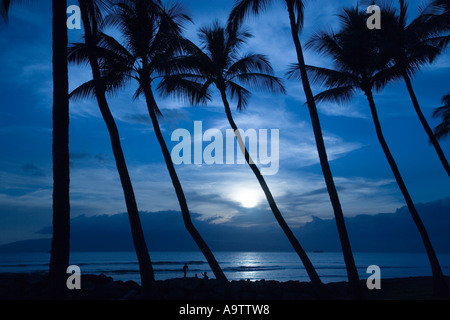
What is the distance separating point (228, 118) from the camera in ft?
49.8

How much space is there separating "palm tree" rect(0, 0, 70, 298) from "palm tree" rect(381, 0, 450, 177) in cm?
1213

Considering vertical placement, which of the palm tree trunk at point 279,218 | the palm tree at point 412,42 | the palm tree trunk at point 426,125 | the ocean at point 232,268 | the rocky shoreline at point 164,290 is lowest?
the ocean at point 232,268

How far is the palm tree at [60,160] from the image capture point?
21.9 feet

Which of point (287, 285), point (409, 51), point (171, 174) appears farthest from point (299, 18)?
point (287, 285)

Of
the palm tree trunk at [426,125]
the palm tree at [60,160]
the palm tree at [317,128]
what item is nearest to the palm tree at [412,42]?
the palm tree trunk at [426,125]

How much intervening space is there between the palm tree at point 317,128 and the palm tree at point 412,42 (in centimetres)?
457

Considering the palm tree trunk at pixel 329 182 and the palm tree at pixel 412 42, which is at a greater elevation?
the palm tree at pixel 412 42

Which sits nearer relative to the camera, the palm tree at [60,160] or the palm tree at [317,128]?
the palm tree at [60,160]

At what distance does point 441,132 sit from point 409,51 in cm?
1508

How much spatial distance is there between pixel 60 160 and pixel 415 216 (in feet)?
41.2

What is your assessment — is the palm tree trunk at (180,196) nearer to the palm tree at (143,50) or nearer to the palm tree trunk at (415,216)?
the palm tree at (143,50)

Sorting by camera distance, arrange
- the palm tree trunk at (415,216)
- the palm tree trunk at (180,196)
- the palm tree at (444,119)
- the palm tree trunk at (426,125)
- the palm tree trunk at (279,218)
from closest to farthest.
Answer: the palm tree trunk at (279,218) < the palm tree trunk at (180,196) < the palm tree trunk at (415,216) < the palm tree trunk at (426,125) < the palm tree at (444,119)
